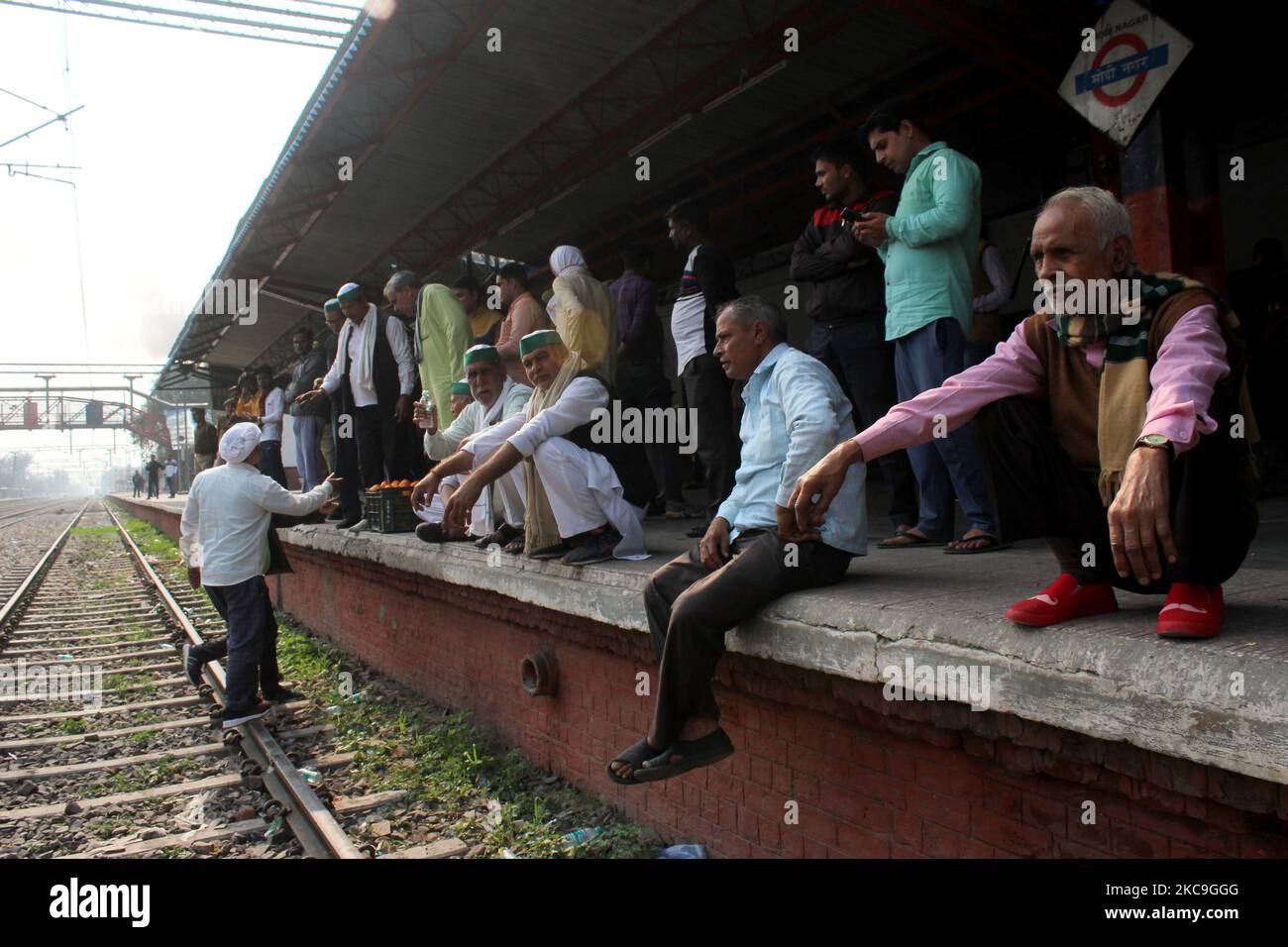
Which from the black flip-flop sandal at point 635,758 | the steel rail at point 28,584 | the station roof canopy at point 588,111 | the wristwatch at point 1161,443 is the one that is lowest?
the steel rail at point 28,584

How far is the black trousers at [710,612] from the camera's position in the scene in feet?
9.29

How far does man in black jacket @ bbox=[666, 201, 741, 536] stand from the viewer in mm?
4941

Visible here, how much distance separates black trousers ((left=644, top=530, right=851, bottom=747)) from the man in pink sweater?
383mm

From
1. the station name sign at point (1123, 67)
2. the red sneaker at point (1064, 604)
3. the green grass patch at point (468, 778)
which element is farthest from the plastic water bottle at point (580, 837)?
the station name sign at point (1123, 67)

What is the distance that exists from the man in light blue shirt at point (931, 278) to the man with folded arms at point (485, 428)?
7.28 feet

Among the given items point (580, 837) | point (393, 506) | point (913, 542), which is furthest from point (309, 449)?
point (913, 542)

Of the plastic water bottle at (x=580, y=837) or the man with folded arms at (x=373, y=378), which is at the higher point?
the man with folded arms at (x=373, y=378)

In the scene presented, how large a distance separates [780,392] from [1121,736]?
165 cm

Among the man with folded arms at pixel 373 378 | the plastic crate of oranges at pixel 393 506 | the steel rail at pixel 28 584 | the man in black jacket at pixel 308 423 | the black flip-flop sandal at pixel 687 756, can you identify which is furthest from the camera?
the steel rail at pixel 28 584

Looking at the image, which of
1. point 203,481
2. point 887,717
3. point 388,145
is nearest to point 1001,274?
point 887,717

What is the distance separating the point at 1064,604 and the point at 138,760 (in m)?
5.40

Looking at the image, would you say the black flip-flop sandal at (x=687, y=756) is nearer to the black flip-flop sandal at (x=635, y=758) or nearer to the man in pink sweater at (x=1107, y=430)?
the black flip-flop sandal at (x=635, y=758)

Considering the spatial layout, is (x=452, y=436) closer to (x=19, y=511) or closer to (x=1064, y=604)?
(x=1064, y=604)
